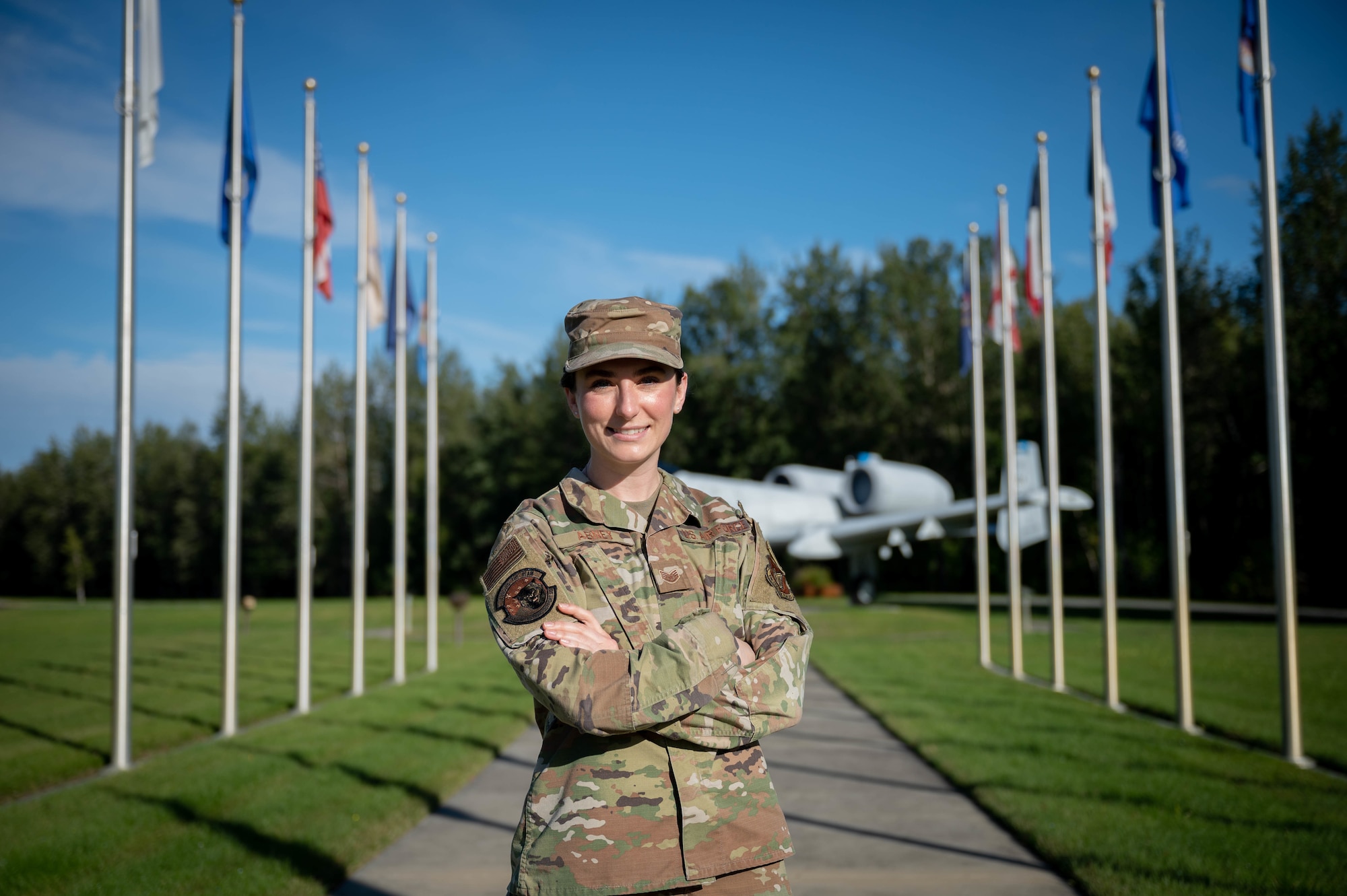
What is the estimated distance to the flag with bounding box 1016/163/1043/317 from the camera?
1353 cm

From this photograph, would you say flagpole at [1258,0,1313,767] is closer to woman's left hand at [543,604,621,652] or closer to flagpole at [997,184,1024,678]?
flagpole at [997,184,1024,678]

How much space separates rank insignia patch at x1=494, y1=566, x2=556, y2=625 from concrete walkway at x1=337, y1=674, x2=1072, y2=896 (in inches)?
149

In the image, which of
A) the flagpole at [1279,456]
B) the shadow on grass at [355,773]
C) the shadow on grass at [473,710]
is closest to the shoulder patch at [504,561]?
the shadow on grass at [355,773]

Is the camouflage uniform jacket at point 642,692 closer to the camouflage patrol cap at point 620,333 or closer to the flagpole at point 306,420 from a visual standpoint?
the camouflage patrol cap at point 620,333

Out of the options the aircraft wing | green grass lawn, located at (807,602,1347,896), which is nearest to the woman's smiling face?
green grass lawn, located at (807,602,1347,896)

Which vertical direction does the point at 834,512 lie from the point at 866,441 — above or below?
below

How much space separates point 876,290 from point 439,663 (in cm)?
3716

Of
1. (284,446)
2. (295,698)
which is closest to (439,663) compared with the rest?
(295,698)

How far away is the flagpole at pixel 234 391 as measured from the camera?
1027cm

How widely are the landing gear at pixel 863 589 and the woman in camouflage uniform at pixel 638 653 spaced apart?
32070mm

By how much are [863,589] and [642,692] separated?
3255cm

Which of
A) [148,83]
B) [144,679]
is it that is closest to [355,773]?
[148,83]

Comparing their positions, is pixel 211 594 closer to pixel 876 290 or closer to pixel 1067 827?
pixel 876 290

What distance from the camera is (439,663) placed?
18.6 m
